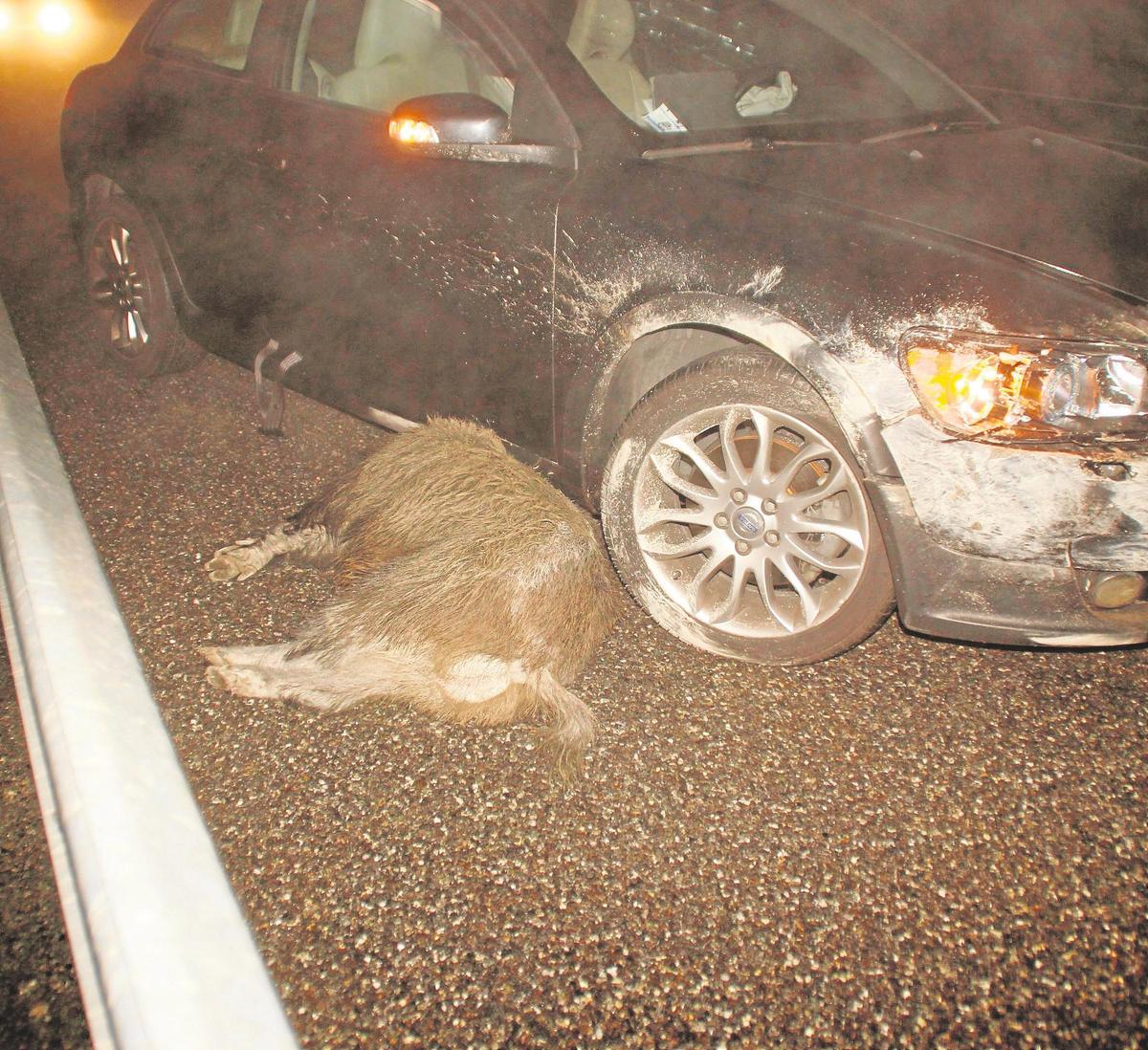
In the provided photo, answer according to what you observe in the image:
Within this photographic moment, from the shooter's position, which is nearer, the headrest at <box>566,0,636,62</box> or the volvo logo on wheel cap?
the volvo logo on wheel cap

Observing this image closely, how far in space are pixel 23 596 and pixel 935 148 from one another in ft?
10.4

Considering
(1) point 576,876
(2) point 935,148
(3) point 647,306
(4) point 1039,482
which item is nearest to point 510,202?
(3) point 647,306

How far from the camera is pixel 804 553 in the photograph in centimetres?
248

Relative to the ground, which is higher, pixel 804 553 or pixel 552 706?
pixel 804 553

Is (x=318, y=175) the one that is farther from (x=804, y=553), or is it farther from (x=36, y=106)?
(x=36, y=106)

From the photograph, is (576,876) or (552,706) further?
(552,706)

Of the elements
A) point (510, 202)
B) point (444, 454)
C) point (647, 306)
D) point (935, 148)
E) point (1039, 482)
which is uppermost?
point (935, 148)

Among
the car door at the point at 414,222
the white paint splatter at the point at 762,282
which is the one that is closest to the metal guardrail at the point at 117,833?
the car door at the point at 414,222

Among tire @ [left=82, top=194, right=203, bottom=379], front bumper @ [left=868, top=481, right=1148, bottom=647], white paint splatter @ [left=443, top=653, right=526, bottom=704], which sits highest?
tire @ [left=82, top=194, right=203, bottom=379]

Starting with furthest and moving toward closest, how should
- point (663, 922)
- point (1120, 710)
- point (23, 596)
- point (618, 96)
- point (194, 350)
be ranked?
point (194, 350) < point (618, 96) < point (1120, 710) < point (23, 596) < point (663, 922)

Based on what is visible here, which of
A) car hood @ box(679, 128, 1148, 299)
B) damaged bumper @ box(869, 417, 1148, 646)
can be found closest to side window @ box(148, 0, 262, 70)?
car hood @ box(679, 128, 1148, 299)

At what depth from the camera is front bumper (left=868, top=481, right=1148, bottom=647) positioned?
2.16 m

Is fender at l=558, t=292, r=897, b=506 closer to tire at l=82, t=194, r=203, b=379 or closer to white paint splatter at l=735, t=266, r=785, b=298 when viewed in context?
white paint splatter at l=735, t=266, r=785, b=298

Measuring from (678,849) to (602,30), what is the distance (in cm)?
294
